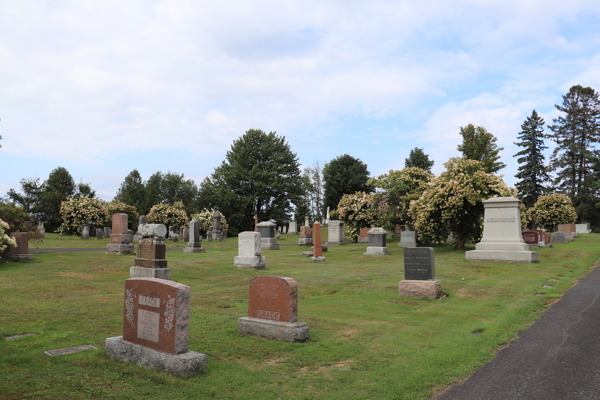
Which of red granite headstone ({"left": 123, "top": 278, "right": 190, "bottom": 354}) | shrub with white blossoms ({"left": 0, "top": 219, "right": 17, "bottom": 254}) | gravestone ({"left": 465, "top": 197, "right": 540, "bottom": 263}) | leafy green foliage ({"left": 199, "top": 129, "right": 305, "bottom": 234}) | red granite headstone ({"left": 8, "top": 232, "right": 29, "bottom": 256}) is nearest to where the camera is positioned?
red granite headstone ({"left": 123, "top": 278, "right": 190, "bottom": 354})

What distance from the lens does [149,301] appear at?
5.70 m

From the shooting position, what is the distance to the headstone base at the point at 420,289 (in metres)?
11.3

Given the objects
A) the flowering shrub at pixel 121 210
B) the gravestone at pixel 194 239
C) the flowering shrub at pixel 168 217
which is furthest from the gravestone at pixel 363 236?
the flowering shrub at pixel 121 210

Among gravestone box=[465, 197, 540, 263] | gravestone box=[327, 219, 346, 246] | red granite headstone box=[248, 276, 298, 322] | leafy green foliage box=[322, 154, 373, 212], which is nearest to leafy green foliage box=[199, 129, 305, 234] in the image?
leafy green foliage box=[322, 154, 373, 212]

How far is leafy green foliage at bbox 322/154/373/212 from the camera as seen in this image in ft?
207

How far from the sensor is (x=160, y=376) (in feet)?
17.2

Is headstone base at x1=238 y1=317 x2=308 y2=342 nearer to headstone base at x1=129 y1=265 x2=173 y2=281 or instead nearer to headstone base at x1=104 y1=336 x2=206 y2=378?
headstone base at x1=104 y1=336 x2=206 y2=378

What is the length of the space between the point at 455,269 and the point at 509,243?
13.4 feet

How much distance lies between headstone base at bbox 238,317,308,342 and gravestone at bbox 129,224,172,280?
6.97m

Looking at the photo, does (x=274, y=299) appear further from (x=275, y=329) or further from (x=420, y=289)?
(x=420, y=289)

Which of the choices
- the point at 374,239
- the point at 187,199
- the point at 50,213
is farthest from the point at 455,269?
the point at 187,199

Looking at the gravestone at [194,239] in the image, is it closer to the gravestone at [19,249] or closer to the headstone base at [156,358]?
the gravestone at [19,249]

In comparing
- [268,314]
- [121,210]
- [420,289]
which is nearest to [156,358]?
[268,314]

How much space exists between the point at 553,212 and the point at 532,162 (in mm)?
20025
